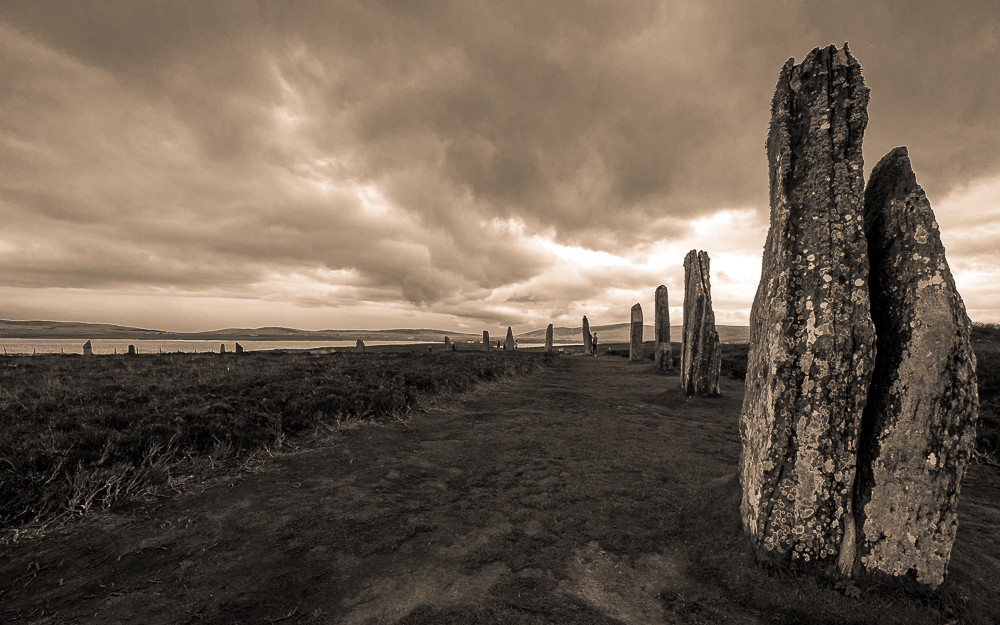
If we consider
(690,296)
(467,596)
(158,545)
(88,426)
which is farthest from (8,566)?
(690,296)

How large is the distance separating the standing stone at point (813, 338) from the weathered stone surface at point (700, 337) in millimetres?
9533

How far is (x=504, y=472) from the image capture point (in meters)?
6.00

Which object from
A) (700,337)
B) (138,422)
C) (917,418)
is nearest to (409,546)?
(917,418)

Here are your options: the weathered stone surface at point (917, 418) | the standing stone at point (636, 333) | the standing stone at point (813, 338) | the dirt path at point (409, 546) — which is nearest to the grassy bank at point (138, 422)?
the dirt path at point (409, 546)

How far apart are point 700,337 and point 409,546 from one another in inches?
477

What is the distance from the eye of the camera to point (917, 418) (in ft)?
10.4

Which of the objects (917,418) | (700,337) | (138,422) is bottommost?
(138,422)

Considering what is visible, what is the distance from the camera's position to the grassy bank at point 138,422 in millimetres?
4391

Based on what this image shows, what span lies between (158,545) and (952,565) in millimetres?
7295

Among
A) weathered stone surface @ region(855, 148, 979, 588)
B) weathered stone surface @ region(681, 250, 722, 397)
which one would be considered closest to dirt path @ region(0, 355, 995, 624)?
weathered stone surface @ region(855, 148, 979, 588)

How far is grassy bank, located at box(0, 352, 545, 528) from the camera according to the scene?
4.39 m

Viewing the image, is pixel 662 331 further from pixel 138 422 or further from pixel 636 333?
pixel 138 422

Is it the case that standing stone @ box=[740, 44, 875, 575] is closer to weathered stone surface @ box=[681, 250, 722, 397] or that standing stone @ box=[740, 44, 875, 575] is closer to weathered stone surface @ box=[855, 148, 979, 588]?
weathered stone surface @ box=[855, 148, 979, 588]

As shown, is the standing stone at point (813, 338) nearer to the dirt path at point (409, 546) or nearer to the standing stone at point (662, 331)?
the dirt path at point (409, 546)
